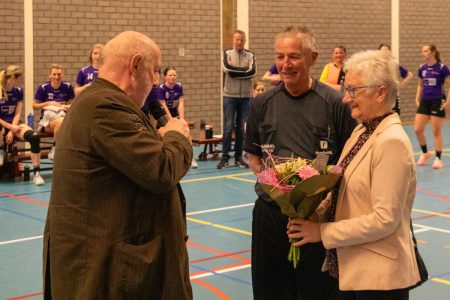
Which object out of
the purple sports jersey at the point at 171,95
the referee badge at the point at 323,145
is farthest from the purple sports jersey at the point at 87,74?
the referee badge at the point at 323,145

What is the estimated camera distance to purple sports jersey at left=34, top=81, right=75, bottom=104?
11312 millimetres

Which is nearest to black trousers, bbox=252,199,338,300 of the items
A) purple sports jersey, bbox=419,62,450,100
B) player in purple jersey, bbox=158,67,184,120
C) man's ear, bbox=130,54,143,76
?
man's ear, bbox=130,54,143,76

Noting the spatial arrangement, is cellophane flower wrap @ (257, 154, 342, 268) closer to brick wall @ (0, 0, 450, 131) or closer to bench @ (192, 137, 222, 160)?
bench @ (192, 137, 222, 160)

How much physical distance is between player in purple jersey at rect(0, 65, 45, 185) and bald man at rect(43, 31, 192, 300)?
8.22 m

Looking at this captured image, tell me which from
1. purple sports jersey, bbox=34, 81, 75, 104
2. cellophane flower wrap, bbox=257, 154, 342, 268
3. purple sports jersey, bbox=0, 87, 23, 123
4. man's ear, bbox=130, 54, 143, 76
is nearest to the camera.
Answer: man's ear, bbox=130, 54, 143, 76

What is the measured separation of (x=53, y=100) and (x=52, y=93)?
11cm

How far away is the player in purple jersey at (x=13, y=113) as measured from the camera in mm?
10766

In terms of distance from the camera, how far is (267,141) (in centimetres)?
377

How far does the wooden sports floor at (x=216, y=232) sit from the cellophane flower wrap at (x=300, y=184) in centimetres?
247

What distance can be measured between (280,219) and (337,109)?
0.63 metres

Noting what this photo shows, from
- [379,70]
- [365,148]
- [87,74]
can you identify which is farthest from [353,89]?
[87,74]

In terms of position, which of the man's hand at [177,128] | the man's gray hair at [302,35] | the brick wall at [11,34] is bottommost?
the man's hand at [177,128]

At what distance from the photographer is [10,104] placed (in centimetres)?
1102

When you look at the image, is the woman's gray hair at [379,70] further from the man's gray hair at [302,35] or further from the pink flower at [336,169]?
the man's gray hair at [302,35]
